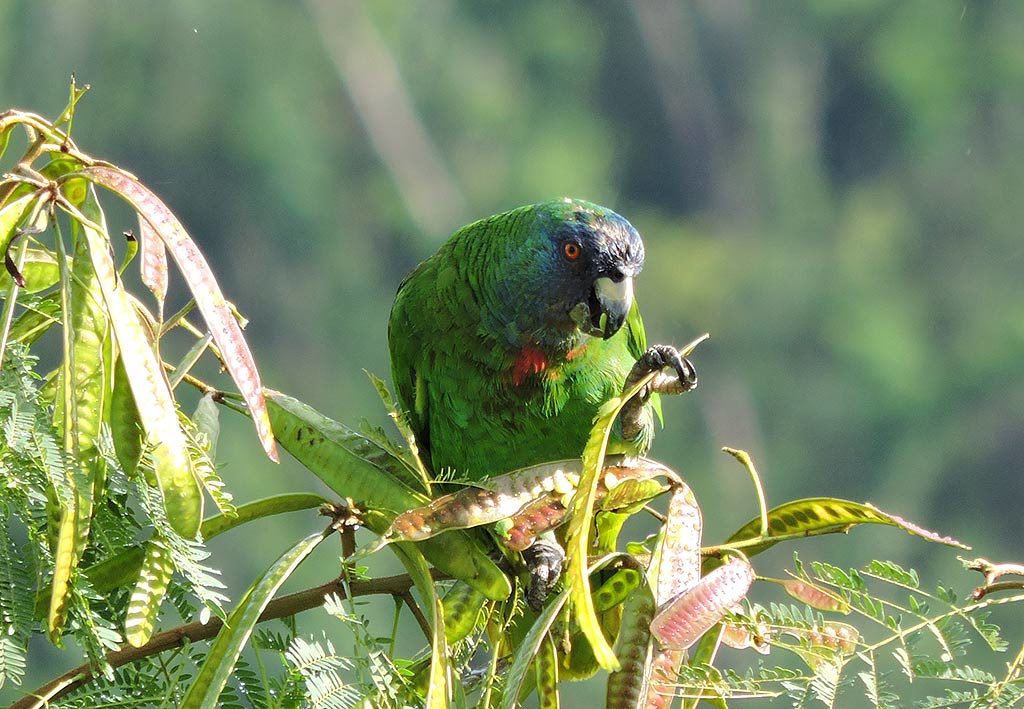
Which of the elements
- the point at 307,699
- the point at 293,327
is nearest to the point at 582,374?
the point at 307,699

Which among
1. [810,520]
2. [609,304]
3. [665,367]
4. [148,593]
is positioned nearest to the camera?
[148,593]

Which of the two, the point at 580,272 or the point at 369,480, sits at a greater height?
the point at 580,272

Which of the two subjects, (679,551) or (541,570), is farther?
(541,570)

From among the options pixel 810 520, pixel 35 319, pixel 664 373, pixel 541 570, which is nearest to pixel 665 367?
pixel 664 373

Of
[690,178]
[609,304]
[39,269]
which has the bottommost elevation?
[39,269]

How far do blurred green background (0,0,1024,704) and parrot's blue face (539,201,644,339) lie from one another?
13.3 meters

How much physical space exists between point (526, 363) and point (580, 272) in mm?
182

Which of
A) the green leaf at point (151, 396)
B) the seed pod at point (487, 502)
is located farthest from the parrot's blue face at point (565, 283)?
the green leaf at point (151, 396)

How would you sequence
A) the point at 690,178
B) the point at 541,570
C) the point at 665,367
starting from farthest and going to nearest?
the point at 690,178 < the point at 541,570 < the point at 665,367

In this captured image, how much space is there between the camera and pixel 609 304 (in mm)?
2002

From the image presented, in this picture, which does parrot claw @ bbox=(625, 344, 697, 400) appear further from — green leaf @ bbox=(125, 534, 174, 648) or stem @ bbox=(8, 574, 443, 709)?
green leaf @ bbox=(125, 534, 174, 648)

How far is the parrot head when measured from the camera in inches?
79.5

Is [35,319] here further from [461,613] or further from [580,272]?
[580,272]

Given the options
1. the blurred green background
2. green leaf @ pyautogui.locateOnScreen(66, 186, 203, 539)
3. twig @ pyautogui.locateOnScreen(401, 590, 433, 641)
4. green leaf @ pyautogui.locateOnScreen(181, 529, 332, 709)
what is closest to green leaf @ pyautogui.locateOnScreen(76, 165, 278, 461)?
green leaf @ pyautogui.locateOnScreen(66, 186, 203, 539)
